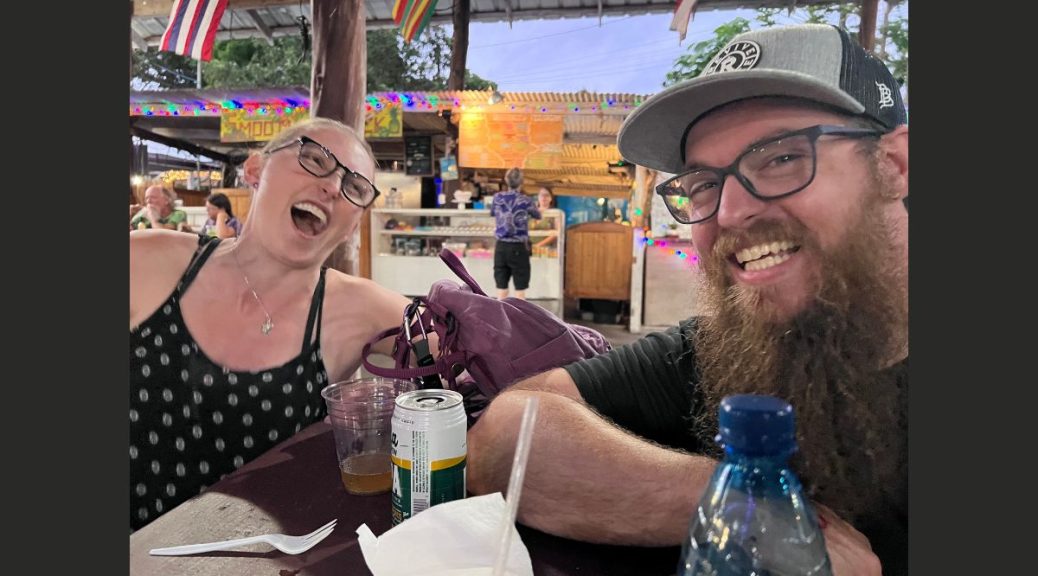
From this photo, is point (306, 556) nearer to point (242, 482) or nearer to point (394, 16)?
point (242, 482)

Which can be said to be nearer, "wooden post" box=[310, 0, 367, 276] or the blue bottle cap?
the blue bottle cap

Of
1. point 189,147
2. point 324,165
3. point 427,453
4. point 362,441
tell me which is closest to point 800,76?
point 427,453

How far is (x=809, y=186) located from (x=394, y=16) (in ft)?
4.54

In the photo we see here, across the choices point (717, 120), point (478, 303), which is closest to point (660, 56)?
point (717, 120)

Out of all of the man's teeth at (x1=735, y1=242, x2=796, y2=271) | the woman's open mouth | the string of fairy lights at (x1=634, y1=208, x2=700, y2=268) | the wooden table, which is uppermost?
the woman's open mouth

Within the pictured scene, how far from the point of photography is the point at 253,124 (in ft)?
5.94

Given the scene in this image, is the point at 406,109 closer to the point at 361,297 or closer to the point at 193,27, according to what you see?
the point at 193,27

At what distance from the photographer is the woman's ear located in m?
1.40

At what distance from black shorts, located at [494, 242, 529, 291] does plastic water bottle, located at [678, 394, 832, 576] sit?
5.50 ft

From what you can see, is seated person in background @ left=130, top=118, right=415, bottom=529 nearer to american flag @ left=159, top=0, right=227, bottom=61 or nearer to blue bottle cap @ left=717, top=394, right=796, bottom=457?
american flag @ left=159, top=0, right=227, bottom=61

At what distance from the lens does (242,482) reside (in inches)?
37.1

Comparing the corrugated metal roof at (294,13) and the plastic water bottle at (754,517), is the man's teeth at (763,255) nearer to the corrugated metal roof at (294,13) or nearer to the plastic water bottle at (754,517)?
the plastic water bottle at (754,517)

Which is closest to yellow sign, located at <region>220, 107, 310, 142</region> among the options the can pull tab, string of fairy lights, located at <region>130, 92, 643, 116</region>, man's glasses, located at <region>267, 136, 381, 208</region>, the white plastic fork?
string of fairy lights, located at <region>130, 92, 643, 116</region>

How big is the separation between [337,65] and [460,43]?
1.30ft
